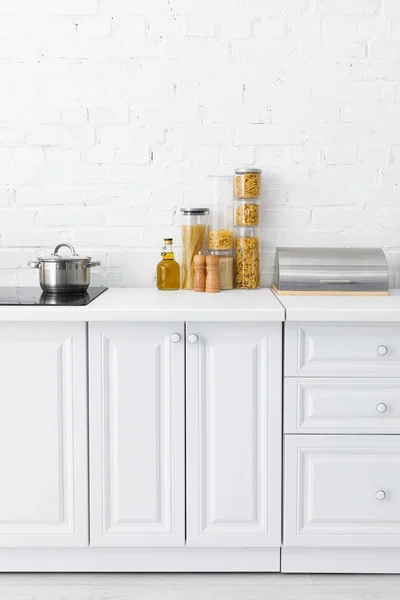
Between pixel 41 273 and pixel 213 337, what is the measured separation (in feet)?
2.23

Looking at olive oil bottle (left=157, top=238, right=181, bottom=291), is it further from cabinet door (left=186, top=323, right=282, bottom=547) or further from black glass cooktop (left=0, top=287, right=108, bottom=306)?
cabinet door (left=186, top=323, right=282, bottom=547)

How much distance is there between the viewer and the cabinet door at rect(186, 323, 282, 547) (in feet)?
7.55

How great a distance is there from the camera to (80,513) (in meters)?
2.35

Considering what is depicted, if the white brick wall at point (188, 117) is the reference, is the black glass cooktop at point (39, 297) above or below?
below

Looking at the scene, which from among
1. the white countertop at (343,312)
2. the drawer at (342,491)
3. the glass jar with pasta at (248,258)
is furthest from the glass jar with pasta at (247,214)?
the drawer at (342,491)

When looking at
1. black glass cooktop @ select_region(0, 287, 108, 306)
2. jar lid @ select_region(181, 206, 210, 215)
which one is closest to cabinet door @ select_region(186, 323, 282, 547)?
black glass cooktop @ select_region(0, 287, 108, 306)

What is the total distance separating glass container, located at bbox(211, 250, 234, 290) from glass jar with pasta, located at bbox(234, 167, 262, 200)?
22 cm

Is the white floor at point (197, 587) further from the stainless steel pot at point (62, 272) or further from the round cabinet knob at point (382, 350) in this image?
the stainless steel pot at point (62, 272)

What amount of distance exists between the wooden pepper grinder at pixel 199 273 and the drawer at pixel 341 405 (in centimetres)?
55

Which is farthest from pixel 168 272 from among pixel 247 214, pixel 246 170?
pixel 246 170

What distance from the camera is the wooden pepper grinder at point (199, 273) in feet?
8.69

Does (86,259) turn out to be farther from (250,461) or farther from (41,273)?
(250,461)

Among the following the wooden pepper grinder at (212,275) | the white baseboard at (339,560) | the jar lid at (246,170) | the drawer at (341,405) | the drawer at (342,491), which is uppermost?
the jar lid at (246,170)

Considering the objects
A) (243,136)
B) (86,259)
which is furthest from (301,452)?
(243,136)
